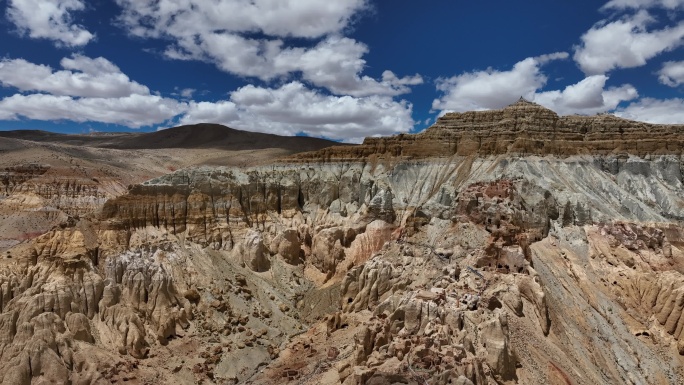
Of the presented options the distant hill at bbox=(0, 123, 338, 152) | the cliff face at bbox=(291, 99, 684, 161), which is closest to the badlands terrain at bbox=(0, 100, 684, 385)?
the cliff face at bbox=(291, 99, 684, 161)

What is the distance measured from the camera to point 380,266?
4059cm

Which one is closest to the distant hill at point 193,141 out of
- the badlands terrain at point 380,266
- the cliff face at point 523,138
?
the cliff face at point 523,138

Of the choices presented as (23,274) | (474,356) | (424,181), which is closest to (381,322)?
(474,356)

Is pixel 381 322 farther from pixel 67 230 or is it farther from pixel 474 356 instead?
pixel 67 230

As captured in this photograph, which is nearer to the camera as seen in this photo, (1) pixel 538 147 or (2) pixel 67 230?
(2) pixel 67 230

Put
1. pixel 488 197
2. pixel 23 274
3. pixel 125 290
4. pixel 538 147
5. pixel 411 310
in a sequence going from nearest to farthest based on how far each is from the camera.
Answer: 1. pixel 411 310
2. pixel 23 274
3. pixel 125 290
4. pixel 488 197
5. pixel 538 147

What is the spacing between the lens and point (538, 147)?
184 ft

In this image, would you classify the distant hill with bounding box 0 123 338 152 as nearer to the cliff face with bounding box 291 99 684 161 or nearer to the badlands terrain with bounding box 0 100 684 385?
the cliff face with bounding box 291 99 684 161

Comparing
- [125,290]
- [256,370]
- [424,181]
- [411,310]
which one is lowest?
[256,370]

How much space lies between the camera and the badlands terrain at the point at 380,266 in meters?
30.3

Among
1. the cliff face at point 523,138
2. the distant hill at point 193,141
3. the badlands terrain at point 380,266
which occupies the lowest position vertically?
the badlands terrain at point 380,266

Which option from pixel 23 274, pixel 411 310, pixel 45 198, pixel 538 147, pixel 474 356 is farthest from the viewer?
pixel 45 198

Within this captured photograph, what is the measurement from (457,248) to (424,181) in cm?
2039

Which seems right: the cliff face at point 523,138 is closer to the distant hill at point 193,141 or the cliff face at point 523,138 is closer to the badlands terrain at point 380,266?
the badlands terrain at point 380,266
